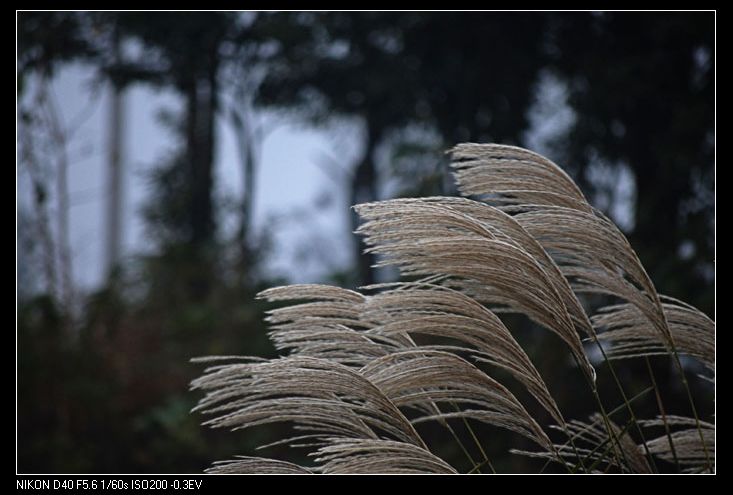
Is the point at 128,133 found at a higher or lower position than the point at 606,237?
higher

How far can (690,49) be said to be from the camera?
3.97 metres

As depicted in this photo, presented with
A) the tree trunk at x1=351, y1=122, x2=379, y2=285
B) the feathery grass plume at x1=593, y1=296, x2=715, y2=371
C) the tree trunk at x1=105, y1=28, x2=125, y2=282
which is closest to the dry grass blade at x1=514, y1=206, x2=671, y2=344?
the feathery grass plume at x1=593, y1=296, x2=715, y2=371

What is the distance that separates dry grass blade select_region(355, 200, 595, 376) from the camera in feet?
3.51

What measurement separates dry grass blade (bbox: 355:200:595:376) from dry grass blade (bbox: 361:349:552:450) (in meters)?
0.12

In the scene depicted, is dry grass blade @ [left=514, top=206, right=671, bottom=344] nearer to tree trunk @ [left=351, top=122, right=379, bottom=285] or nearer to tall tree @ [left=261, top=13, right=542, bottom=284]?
tall tree @ [left=261, top=13, right=542, bottom=284]

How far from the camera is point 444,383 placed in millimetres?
1133

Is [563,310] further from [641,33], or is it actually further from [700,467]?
[641,33]

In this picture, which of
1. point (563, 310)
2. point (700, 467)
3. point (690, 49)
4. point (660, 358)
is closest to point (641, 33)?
point (690, 49)

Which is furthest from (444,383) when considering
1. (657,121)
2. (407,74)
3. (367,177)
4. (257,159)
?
(257,159)

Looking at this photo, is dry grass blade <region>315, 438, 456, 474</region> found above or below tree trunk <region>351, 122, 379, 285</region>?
below

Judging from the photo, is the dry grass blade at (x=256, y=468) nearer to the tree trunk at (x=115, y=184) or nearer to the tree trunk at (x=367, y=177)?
the tree trunk at (x=367, y=177)

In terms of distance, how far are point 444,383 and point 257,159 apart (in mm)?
4506

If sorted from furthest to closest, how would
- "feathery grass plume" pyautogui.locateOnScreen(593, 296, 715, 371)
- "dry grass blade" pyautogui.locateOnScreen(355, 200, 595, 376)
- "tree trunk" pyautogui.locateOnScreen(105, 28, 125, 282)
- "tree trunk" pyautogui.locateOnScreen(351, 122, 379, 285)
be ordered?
1. "tree trunk" pyautogui.locateOnScreen(105, 28, 125, 282)
2. "tree trunk" pyautogui.locateOnScreen(351, 122, 379, 285)
3. "feathery grass plume" pyautogui.locateOnScreen(593, 296, 715, 371)
4. "dry grass blade" pyautogui.locateOnScreen(355, 200, 595, 376)

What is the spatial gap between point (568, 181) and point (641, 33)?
126 inches
